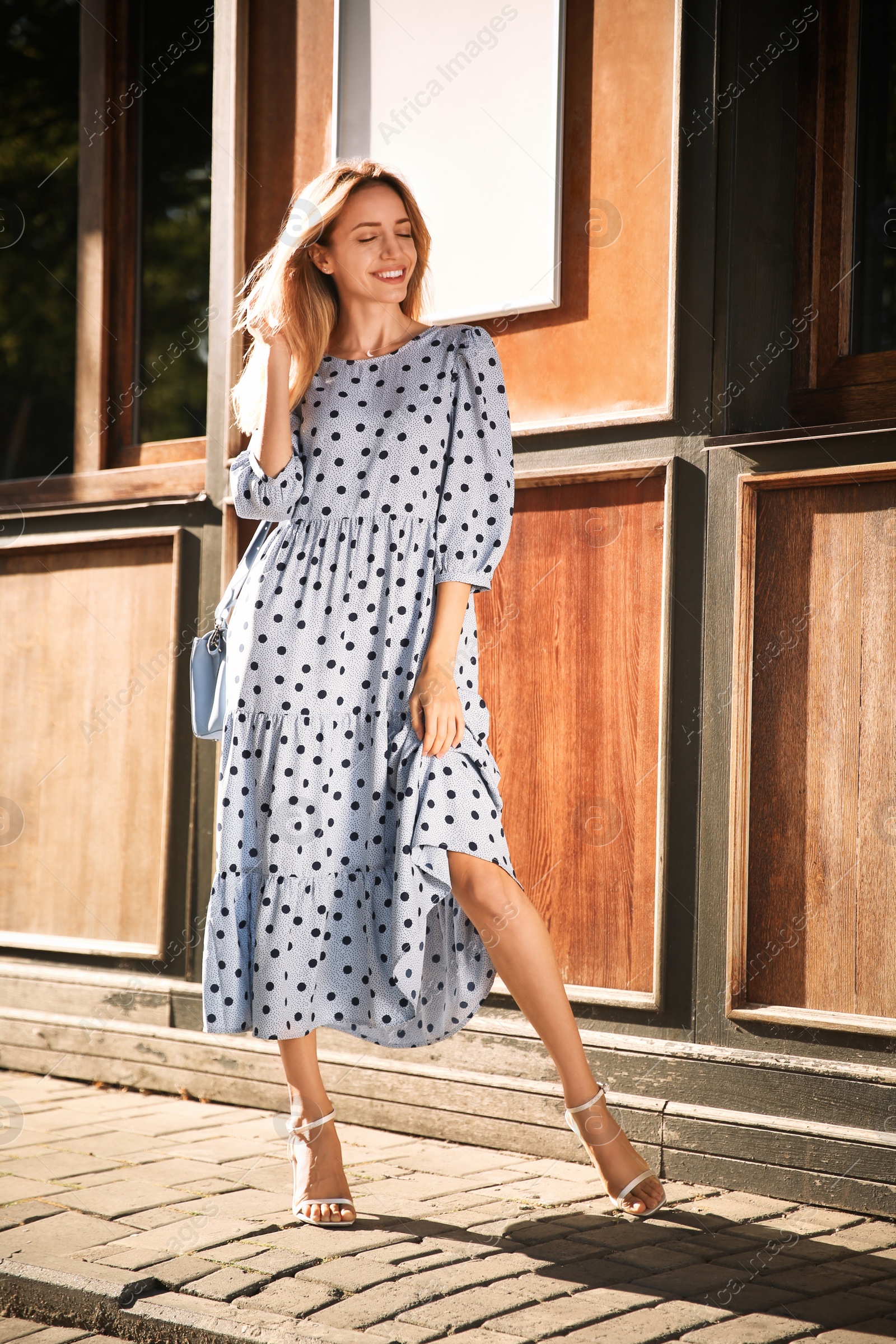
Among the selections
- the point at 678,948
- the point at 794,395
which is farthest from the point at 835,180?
the point at 678,948

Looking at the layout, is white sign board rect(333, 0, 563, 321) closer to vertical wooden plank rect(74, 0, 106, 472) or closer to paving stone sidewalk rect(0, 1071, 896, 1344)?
vertical wooden plank rect(74, 0, 106, 472)

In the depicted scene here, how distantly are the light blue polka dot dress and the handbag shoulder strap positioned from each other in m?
0.13

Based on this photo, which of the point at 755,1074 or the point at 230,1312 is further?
the point at 755,1074

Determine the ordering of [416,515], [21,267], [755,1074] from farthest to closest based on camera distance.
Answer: [21,267] → [755,1074] → [416,515]

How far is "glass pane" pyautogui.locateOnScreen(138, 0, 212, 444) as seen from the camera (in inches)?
194

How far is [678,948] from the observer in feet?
11.0

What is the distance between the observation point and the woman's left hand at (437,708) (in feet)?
9.16

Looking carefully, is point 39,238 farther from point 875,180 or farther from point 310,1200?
point 310,1200

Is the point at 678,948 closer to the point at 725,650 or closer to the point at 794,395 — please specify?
the point at 725,650

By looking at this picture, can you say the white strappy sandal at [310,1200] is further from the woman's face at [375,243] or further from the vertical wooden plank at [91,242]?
the vertical wooden plank at [91,242]

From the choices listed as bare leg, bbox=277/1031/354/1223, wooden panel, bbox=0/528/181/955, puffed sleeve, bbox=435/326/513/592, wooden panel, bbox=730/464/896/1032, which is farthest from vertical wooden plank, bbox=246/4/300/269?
bare leg, bbox=277/1031/354/1223

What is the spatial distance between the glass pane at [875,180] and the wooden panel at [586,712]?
68 centimetres

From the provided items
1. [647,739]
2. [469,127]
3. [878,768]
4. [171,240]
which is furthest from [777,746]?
[171,240]

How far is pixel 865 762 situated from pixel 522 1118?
1302 millimetres
